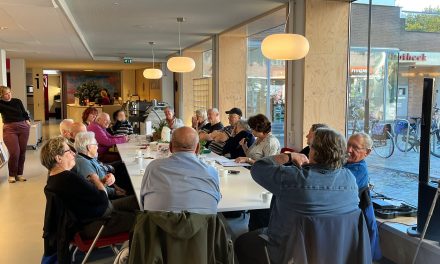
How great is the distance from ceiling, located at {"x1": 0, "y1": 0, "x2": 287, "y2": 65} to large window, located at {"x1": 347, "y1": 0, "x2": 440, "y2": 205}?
132 centimetres

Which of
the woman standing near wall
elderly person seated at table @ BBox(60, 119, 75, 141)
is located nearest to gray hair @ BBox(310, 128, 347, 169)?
elderly person seated at table @ BBox(60, 119, 75, 141)

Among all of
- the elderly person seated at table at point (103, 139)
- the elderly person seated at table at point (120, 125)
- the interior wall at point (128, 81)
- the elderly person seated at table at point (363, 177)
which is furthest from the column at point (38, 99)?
the elderly person seated at table at point (363, 177)

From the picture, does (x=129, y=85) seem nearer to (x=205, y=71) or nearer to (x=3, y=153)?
(x=205, y=71)

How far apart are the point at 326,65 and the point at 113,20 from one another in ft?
11.1

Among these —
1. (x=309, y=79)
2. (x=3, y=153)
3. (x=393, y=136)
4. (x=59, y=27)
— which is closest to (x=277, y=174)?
(x=393, y=136)

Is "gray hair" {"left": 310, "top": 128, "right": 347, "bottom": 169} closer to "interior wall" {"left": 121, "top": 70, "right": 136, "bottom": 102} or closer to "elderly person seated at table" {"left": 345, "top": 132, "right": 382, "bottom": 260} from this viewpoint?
"elderly person seated at table" {"left": 345, "top": 132, "right": 382, "bottom": 260}

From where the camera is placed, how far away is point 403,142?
376 cm

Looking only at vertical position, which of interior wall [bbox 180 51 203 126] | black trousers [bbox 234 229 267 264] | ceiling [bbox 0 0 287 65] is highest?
ceiling [bbox 0 0 287 65]

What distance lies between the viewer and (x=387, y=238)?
2.90 meters

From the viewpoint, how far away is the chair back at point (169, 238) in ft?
6.24

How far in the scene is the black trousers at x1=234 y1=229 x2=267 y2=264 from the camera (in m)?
2.39

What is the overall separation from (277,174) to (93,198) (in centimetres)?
128

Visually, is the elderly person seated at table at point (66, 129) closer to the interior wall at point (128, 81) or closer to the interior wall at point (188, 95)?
the interior wall at point (188, 95)

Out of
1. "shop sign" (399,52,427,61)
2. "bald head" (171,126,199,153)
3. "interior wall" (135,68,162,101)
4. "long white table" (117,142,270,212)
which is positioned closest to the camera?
"bald head" (171,126,199,153)
